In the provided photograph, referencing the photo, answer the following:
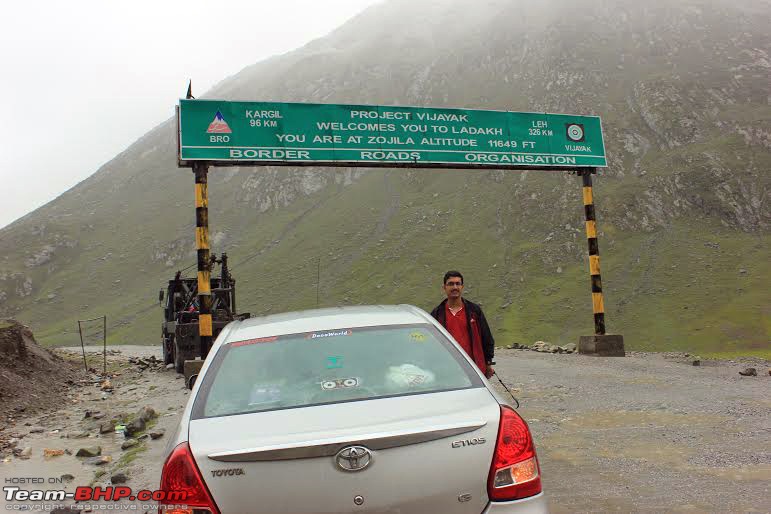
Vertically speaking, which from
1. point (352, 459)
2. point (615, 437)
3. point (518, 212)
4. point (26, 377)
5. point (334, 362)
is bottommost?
point (615, 437)

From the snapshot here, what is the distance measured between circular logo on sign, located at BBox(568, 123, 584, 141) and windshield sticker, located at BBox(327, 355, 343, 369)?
15.3m

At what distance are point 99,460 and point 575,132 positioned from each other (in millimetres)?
14527

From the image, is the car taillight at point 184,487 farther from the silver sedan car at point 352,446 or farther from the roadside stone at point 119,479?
the roadside stone at point 119,479

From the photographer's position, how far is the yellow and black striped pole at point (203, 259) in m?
13.4

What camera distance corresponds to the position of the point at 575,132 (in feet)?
56.2

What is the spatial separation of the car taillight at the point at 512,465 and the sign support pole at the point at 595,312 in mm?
14681

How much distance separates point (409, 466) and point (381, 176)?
319 feet

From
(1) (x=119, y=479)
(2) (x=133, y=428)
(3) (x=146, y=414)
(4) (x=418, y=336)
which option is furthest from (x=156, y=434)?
(4) (x=418, y=336)

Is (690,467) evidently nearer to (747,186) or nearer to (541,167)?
(541,167)

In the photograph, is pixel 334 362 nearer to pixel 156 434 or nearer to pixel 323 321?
pixel 323 321

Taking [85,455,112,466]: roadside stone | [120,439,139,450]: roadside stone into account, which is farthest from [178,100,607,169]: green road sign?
[85,455,112,466]: roadside stone

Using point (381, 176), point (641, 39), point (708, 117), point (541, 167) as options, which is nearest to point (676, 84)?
point (708, 117)

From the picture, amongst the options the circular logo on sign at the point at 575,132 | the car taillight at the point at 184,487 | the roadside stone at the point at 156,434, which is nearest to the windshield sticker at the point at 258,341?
the car taillight at the point at 184,487

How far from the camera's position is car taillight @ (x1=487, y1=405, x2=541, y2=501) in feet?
8.50
